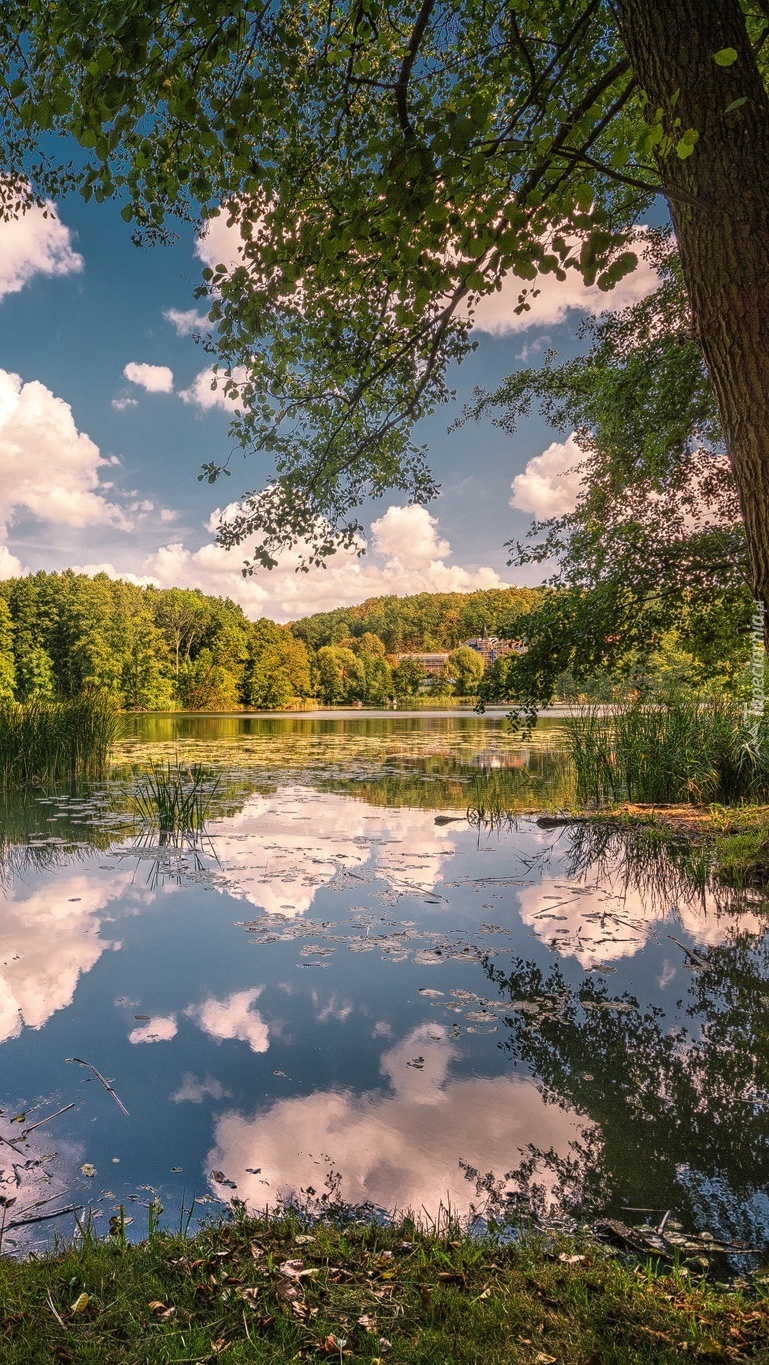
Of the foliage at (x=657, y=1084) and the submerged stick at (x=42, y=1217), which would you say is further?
the foliage at (x=657, y=1084)

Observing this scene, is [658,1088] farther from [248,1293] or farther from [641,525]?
[641,525]

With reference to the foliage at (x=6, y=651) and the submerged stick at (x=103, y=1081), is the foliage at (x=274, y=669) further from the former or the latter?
the submerged stick at (x=103, y=1081)

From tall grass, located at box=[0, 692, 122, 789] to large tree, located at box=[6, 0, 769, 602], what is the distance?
8.13 metres

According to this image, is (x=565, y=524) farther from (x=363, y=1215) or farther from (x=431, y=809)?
(x=363, y=1215)

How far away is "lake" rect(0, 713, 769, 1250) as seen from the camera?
2.42m

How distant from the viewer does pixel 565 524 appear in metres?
8.77

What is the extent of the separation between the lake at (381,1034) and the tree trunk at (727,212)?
221 centimetres

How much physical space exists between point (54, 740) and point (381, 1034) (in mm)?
10274

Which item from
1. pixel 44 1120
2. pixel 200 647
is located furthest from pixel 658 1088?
pixel 200 647

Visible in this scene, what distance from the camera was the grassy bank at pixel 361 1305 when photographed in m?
1.55

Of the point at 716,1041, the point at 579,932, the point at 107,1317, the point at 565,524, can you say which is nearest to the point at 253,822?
the point at 579,932

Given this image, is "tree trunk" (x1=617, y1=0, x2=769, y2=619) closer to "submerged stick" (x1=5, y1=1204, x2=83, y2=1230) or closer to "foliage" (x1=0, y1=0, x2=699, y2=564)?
"foliage" (x1=0, y1=0, x2=699, y2=564)

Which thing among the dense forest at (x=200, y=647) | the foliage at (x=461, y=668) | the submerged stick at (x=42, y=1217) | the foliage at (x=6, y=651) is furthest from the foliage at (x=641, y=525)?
the foliage at (x=461, y=668)

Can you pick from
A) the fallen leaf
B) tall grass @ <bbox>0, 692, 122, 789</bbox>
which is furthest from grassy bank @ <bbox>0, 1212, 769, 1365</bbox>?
tall grass @ <bbox>0, 692, 122, 789</bbox>
